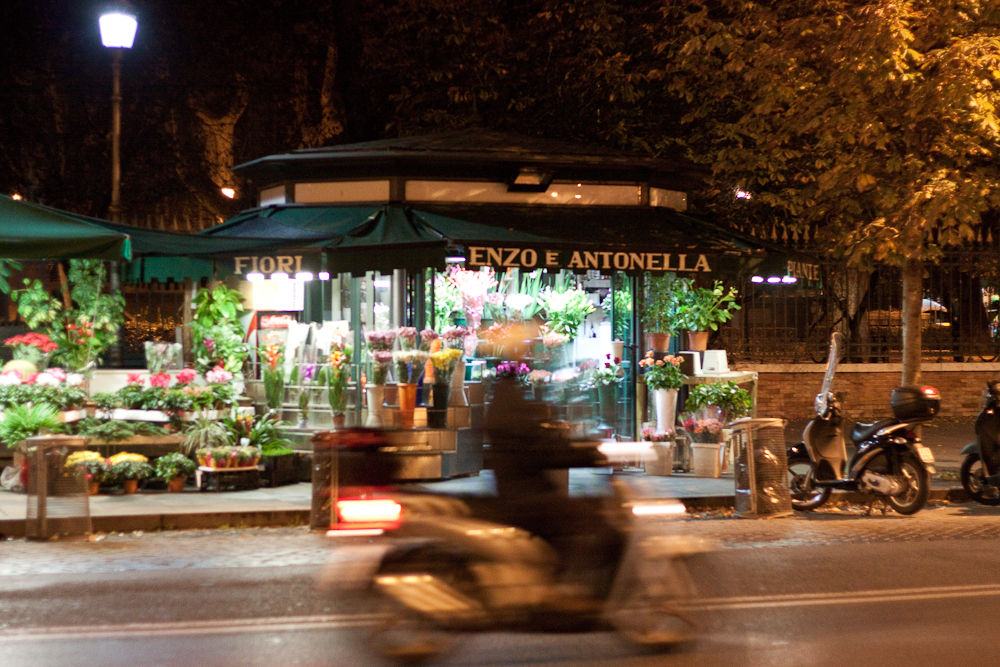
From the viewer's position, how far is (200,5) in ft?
74.6

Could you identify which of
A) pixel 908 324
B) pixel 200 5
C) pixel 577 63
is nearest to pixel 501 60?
pixel 577 63

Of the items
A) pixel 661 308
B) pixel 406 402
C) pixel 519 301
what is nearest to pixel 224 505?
pixel 406 402

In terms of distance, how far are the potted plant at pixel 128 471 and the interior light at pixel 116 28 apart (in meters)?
5.50

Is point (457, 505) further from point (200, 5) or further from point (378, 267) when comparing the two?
point (200, 5)

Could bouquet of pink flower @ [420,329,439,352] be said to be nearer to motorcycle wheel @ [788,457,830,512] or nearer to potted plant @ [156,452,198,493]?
A: potted plant @ [156,452,198,493]

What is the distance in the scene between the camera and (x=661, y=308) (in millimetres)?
14078

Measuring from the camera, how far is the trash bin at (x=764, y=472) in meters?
10.4

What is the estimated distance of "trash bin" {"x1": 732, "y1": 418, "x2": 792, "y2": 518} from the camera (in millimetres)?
10352

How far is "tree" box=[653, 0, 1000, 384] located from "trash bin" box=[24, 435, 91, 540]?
360 inches

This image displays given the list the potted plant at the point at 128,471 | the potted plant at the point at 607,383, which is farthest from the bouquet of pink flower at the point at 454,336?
the potted plant at the point at 128,471

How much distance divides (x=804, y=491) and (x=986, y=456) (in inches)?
77.6

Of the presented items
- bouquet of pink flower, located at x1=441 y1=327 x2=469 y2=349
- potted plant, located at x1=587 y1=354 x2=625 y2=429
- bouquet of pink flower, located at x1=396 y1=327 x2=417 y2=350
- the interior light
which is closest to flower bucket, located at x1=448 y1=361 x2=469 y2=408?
bouquet of pink flower, located at x1=441 y1=327 x2=469 y2=349

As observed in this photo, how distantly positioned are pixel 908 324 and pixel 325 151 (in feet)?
26.3

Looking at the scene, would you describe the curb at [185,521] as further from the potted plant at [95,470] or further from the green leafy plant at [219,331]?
the green leafy plant at [219,331]
